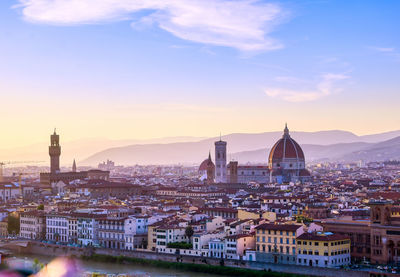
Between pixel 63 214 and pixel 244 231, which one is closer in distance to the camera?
pixel 244 231

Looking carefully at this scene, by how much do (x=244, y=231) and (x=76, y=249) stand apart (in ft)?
35.4

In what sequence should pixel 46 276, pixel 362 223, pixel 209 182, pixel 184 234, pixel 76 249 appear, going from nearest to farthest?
pixel 46 276
pixel 362 223
pixel 184 234
pixel 76 249
pixel 209 182

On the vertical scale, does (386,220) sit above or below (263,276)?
above

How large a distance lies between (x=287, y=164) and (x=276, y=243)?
7843cm

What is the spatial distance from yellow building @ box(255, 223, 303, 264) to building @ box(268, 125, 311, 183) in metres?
75.0

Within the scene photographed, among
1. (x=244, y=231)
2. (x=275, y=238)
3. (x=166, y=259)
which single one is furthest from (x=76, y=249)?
(x=275, y=238)

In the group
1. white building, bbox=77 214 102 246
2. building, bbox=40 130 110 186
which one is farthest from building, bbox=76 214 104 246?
building, bbox=40 130 110 186

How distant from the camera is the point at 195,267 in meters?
39.0

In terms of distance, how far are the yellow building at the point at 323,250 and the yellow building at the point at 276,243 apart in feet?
1.60

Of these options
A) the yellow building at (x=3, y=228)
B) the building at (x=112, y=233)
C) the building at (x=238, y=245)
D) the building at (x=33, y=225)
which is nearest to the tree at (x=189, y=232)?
the building at (x=238, y=245)

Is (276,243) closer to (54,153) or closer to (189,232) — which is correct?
(189,232)

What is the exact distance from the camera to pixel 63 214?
171ft

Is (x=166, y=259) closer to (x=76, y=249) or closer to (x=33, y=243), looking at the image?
(x=76, y=249)

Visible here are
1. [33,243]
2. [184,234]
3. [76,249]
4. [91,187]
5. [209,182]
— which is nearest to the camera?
[184,234]
